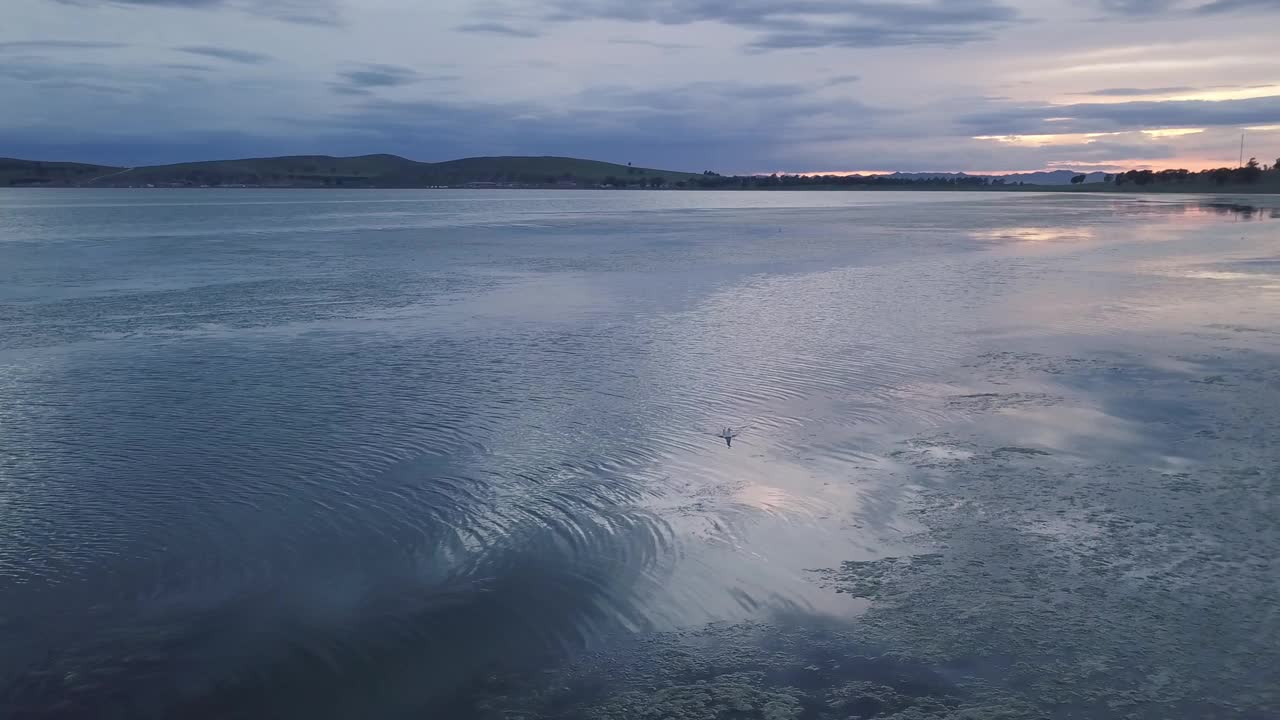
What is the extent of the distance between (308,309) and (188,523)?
12127 millimetres

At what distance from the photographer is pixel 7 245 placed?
38.1 m

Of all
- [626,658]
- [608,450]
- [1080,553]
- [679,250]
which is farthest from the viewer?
[679,250]

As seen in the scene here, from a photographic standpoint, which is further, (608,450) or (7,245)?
(7,245)

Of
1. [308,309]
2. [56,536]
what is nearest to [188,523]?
[56,536]

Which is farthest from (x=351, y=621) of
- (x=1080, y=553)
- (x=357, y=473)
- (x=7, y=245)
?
(x=7, y=245)

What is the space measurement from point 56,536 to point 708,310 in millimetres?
13416

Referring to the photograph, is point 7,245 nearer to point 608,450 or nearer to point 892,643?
point 608,450

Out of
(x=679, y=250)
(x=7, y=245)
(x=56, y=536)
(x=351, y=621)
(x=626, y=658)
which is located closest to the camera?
(x=626, y=658)

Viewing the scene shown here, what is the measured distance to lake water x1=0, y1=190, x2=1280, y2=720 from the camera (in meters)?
5.68

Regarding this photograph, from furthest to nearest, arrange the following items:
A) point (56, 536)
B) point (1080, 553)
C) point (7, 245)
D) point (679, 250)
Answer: point (7, 245), point (679, 250), point (56, 536), point (1080, 553)

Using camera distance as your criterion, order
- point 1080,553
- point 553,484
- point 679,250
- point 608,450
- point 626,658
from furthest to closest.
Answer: point 679,250, point 608,450, point 553,484, point 1080,553, point 626,658

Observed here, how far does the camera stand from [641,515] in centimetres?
814

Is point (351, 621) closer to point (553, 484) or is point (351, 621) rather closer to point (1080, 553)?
point (553, 484)

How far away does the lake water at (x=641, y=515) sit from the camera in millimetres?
5676
